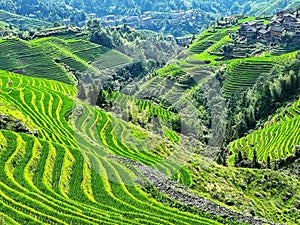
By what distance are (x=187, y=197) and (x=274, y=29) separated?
289 ft

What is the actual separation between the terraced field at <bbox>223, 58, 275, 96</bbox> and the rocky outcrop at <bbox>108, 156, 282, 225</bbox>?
55.9 m

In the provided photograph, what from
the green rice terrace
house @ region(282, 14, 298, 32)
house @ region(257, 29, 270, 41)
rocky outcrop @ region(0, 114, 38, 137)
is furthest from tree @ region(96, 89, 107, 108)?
house @ region(282, 14, 298, 32)

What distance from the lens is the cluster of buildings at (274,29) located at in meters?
102

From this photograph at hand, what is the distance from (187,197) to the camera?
2461 cm

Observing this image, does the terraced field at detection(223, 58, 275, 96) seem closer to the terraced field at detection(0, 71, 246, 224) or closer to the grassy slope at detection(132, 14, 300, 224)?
the grassy slope at detection(132, 14, 300, 224)

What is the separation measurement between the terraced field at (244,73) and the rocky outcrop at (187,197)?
55923 mm

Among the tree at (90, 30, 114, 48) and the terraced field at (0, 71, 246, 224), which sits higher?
the tree at (90, 30, 114, 48)

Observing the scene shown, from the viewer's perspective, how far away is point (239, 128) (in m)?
65.1

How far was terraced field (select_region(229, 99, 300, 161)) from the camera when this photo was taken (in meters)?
49.0

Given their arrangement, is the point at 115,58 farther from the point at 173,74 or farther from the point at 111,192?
the point at 111,192

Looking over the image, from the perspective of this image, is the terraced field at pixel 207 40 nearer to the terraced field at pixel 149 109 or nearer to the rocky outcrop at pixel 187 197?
the terraced field at pixel 149 109

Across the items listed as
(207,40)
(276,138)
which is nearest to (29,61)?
(207,40)

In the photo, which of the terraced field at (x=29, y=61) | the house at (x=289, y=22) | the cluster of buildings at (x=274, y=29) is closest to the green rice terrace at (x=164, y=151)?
the cluster of buildings at (x=274, y=29)

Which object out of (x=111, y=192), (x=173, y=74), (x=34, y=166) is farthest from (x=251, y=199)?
(x=173, y=74)
